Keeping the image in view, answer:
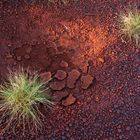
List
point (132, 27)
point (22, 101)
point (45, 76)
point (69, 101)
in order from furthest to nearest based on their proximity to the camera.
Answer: point (132, 27)
point (45, 76)
point (69, 101)
point (22, 101)

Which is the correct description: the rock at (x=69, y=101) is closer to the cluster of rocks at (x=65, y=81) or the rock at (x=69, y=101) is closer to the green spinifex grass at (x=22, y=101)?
the cluster of rocks at (x=65, y=81)

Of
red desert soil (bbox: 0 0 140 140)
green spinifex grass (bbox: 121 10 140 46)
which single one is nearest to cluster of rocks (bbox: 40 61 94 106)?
red desert soil (bbox: 0 0 140 140)

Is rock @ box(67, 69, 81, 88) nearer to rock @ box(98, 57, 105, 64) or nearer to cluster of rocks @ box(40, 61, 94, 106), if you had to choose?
cluster of rocks @ box(40, 61, 94, 106)

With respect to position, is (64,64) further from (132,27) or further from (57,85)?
(132,27)

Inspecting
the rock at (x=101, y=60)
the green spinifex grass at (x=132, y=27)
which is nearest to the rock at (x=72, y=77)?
the rock at (x=101, y=60)

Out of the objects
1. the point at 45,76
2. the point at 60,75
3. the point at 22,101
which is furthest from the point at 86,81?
the point at 22,101

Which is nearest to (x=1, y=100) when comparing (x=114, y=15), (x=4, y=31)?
(x=4, y=31)
